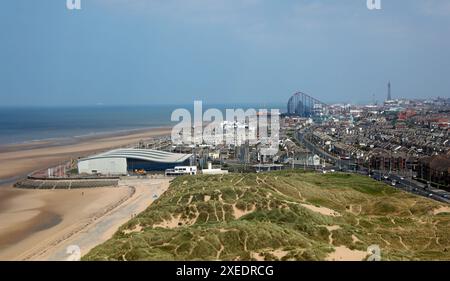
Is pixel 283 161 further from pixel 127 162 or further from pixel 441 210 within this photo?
pixel 441 210

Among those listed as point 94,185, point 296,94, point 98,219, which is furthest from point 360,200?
point 296,94

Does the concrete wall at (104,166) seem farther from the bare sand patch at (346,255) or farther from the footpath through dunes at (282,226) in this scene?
the bare sand patch at (346,255)

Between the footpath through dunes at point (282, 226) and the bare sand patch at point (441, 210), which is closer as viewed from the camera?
the footpath through dunes at point (282, 226)

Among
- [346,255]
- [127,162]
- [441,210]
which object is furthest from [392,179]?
[346,255]

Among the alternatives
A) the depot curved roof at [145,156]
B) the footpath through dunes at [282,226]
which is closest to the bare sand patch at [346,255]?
the footpath through dunes at [282,226]

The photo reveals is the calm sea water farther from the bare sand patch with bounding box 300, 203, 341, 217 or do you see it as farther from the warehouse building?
the bare sand patch with bounding box 300, 203, 341, 217
